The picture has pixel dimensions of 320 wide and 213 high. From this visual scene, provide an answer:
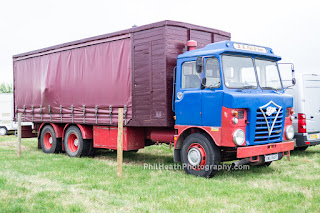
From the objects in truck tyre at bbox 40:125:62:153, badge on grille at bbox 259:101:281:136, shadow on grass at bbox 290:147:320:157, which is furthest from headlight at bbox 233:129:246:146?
truck tyre at bbox 40:125:62:153

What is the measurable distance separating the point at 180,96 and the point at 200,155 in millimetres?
1489

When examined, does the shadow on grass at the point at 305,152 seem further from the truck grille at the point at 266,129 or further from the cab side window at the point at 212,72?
the cab side window at the point at 212,72

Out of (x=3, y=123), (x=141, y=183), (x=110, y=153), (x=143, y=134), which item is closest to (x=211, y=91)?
(x=141, y=183)

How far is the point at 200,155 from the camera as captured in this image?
872 centimetres

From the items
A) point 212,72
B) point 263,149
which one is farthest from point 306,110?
point 212,72

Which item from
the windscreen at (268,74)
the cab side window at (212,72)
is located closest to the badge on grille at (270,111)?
the windscreen at (268,74)

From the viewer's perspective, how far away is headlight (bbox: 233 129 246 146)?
8.15 metres

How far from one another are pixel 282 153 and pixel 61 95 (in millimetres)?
7685

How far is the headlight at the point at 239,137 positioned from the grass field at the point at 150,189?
2.80 feet

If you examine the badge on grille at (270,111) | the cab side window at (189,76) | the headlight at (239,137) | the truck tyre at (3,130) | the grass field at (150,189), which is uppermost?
the cab side window at (189,76)

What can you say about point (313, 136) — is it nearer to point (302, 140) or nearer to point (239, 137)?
point (302, 140)

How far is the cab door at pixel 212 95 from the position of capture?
8.37 meters

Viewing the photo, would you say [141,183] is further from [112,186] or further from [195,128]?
[195,128]

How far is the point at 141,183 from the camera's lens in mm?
8125
